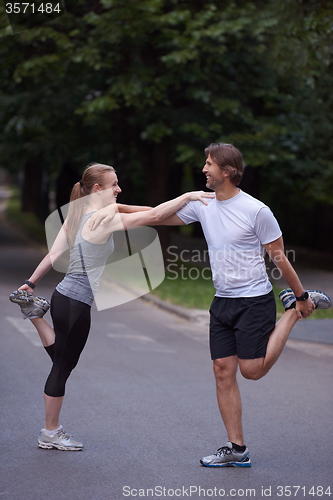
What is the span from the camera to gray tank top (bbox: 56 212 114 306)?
4.75m

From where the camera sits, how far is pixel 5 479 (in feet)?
14.2

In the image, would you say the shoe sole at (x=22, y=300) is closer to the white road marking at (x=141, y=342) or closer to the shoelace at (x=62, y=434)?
the shoelace at (x=62, y=434)

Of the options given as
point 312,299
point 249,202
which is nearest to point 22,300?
point 249,202

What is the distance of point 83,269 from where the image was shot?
4.77 m

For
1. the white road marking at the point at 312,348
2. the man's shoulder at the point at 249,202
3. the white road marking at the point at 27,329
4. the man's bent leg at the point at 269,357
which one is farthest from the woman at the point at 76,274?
the white road marking at the point at 312,348

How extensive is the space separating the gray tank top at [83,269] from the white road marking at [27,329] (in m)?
4.34

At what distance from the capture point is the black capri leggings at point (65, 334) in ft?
15.6

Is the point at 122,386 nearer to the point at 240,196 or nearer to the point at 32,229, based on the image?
the point at 240,196

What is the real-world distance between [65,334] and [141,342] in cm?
483

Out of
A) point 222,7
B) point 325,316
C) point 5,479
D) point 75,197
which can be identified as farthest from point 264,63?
point 5,479

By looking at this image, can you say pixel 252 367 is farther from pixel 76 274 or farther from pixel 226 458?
pixel 76 274

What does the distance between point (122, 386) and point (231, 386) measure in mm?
2583

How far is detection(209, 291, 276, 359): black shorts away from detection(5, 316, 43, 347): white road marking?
4.79 meters

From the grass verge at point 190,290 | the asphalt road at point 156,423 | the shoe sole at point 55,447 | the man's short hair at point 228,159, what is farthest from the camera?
the grass verge at point 190,290
